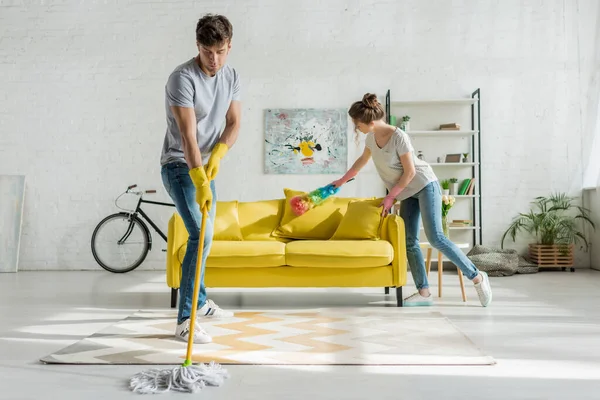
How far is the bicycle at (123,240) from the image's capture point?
6504 millimetres

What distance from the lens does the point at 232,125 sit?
284cm

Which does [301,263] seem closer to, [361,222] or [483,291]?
[361,222]

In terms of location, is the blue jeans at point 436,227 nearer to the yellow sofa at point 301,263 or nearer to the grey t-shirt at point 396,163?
the grey t-shirt at point 396,163

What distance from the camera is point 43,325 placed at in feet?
10.7

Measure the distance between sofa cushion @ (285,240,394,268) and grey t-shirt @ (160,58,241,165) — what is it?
1320mm

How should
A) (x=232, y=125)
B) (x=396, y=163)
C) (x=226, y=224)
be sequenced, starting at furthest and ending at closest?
(x=226, y=224), (x=396, y=163), (x=232, y=125)

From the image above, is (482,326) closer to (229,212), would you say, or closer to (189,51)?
(229,212)

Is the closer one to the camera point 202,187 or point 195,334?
point 202,187

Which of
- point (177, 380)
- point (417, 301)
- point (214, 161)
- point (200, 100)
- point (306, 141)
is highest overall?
point (306, 141)

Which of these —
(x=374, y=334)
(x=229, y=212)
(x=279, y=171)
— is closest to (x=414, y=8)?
(x=279, y=171)

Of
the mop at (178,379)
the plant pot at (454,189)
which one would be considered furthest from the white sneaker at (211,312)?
the plant pot at (454,189)

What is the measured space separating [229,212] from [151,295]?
87 centimetres

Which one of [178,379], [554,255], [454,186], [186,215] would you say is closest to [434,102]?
[454,186]

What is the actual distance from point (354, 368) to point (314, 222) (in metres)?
2.29
